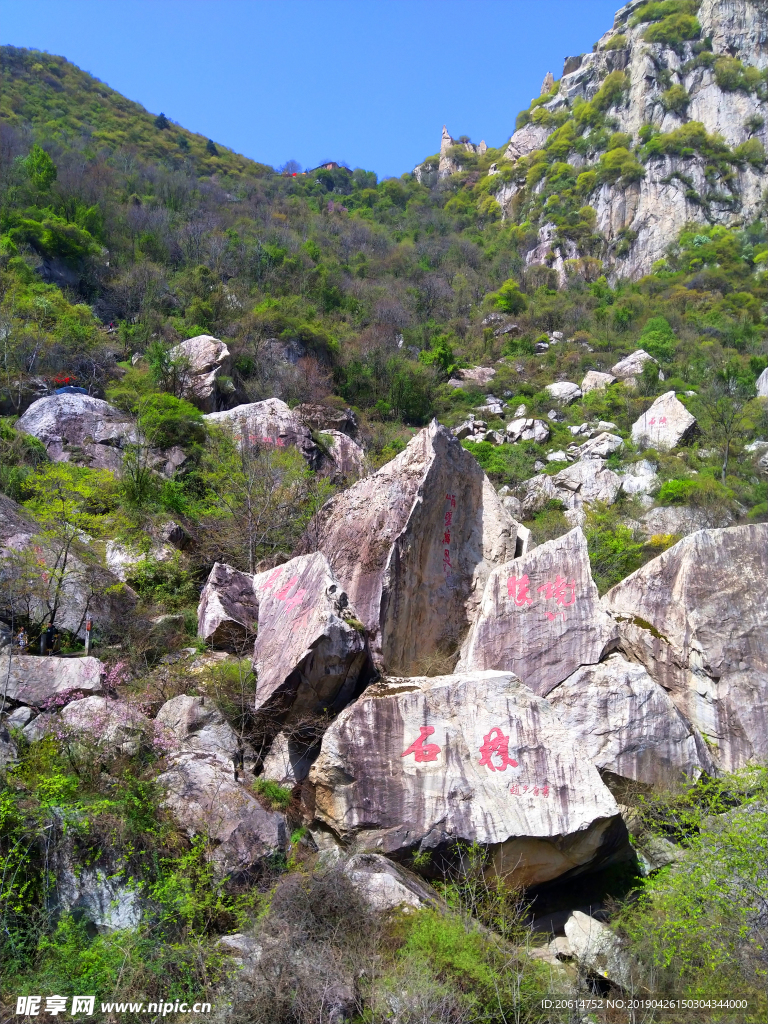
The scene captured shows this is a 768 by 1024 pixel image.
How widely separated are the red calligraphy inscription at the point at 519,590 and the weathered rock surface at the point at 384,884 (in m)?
3.25

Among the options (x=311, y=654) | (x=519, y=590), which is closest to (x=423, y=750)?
(x=311, y=654)

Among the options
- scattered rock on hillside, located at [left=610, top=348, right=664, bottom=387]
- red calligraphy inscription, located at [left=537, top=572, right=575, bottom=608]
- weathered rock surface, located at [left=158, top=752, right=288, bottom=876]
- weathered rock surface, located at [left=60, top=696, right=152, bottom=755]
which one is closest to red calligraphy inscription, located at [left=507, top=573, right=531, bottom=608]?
red calligraphy inscription, located at [left=537, top=572, right=575, bottom=608]

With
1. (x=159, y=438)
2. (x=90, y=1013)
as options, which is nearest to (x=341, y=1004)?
(x=90, y=1013)

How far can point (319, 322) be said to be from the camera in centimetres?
2578

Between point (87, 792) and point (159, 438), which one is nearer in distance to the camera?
point (87, 792)

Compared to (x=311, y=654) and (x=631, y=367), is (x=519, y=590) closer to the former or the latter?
(x=311, y=654)

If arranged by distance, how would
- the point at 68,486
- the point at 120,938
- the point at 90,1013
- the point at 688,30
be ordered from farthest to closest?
the point at 688,30
the point at 68,486
the point at 120,938
the point at 90,1013

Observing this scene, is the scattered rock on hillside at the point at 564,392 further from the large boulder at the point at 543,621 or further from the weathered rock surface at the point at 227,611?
the weathered rock surface at the point at 227,611

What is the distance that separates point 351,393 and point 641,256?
21.5 m

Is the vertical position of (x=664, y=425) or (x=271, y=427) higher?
(x=664, y=425)

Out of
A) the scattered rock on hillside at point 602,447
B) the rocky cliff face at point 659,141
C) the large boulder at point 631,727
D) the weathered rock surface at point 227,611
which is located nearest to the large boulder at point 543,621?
the large boulder at point 631,727

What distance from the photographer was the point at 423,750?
632 cm

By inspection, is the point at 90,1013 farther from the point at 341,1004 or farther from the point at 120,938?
the point at 341,1004

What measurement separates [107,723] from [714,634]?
6.23 metres
